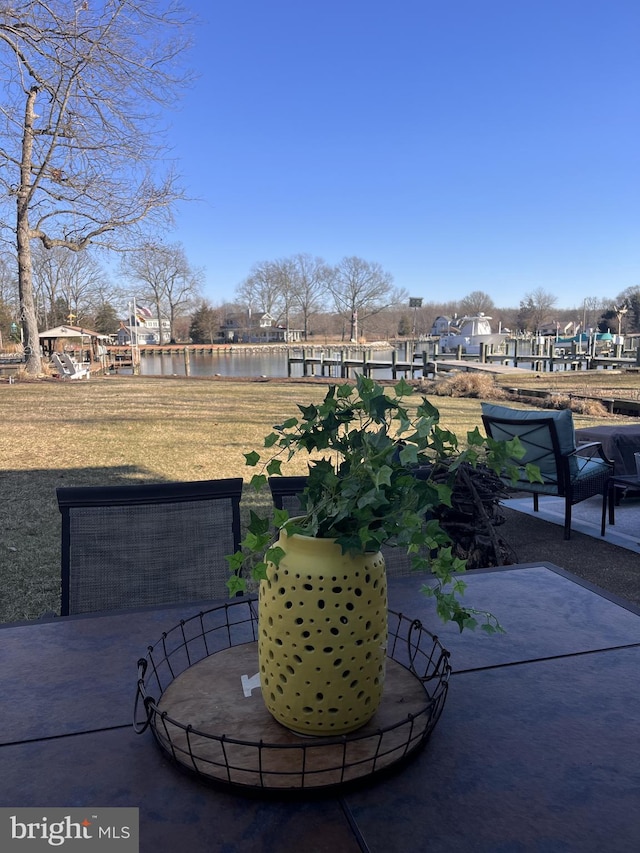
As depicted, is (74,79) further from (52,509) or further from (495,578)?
(495,578)

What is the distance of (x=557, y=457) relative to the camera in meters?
4.30

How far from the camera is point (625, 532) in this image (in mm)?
4500

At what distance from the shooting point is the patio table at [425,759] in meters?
0.77

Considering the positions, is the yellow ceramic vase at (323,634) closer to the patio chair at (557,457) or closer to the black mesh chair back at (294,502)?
the black mesh chair back at (294,502)

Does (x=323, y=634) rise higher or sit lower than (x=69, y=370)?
higher

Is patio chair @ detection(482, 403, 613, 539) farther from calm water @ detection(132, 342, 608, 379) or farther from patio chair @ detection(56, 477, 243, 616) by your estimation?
calm water @ detection(132, 342, 608, 379)

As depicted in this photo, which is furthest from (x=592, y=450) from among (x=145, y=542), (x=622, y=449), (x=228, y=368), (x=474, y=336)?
(x=474, y=336)

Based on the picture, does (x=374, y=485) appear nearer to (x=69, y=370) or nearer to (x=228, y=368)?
(x=69, y=370)

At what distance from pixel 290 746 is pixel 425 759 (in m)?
0.24

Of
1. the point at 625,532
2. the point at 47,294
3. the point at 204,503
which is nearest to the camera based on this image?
the point at 204,503

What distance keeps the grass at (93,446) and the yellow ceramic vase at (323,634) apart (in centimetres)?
259

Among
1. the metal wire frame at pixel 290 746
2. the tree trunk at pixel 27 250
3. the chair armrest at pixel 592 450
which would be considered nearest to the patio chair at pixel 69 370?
the tree trunk at pixel 27 250

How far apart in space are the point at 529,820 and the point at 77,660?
0.89 metres

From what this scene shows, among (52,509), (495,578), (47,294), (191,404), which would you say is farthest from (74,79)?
(47,294)
